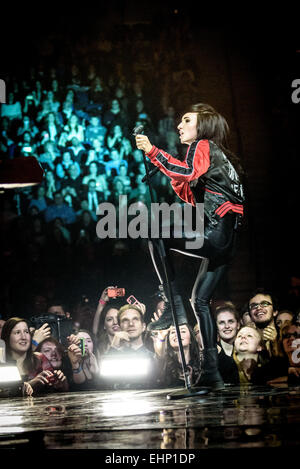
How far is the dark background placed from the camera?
729 cm

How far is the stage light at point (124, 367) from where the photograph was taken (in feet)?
16.1

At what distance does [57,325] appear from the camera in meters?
5.51

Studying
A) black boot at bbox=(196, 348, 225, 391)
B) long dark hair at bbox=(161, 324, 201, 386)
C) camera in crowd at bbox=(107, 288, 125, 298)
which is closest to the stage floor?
→ black boot at bbox=(196, 348, 225, 391)

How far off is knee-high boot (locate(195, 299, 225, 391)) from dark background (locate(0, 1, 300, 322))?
8.49ft

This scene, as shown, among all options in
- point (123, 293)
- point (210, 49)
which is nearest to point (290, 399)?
point (123, 293)

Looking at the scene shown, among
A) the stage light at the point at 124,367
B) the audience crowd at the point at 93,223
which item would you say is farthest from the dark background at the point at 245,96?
the stage light at the point at 124,367

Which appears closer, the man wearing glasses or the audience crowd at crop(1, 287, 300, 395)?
the audience crowd at crop(1, 287, 300, 395)

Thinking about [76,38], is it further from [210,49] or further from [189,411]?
[189,411]

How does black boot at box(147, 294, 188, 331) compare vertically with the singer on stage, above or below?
below

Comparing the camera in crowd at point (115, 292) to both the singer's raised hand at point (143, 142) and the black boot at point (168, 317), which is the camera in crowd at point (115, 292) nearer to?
the black boot at point (168, 317)

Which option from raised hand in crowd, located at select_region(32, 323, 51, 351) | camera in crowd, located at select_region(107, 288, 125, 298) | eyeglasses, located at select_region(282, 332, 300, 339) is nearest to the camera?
eyeglasses, located at select_region(282, 332, 300, 339)

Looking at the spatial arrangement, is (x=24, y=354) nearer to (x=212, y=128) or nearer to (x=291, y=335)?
(x=291, y=335)

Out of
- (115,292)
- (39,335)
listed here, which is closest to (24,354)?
(39,335)
